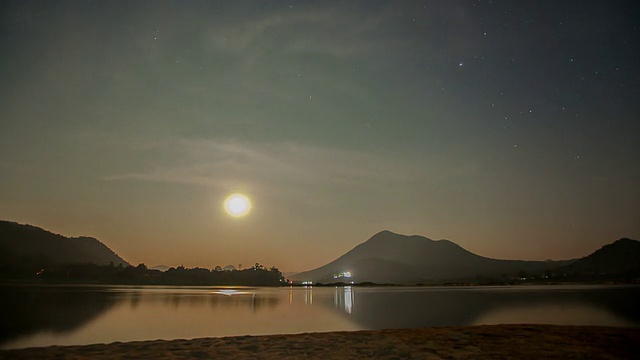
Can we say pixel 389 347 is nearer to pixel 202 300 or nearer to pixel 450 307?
pixel 450 307

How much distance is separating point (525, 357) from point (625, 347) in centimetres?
530

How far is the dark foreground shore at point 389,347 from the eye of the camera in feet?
54.3

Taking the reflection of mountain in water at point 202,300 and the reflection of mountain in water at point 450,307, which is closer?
the reflection of mountain in water at point 450,307

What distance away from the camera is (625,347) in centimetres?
1802

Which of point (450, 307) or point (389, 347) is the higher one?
point (389, 347)

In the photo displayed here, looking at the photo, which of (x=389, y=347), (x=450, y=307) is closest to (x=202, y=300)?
(x=450, y=307)

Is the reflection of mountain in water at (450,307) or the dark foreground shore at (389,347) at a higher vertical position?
the dark foreground shore at (389,347)

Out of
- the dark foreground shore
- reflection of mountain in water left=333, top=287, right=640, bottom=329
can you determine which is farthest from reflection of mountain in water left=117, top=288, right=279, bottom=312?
the dark foreground shore

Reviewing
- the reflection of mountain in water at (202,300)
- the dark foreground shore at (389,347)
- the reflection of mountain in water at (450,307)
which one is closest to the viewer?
the dark foreground shore at (389,347)

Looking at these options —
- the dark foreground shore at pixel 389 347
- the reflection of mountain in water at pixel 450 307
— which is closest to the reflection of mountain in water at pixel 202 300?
the reflection of mountain in water at pixel 450 307

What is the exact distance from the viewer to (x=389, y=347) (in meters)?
18.3

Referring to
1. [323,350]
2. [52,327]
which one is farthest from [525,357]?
[52,327]

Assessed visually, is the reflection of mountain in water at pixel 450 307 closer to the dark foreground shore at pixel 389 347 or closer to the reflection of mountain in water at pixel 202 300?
the dark foreground shore at pixel 389 347

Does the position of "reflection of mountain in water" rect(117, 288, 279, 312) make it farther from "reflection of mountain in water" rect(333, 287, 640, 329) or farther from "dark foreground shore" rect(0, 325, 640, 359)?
"dark foreground shore" rect(0, 325, 640, 359)
